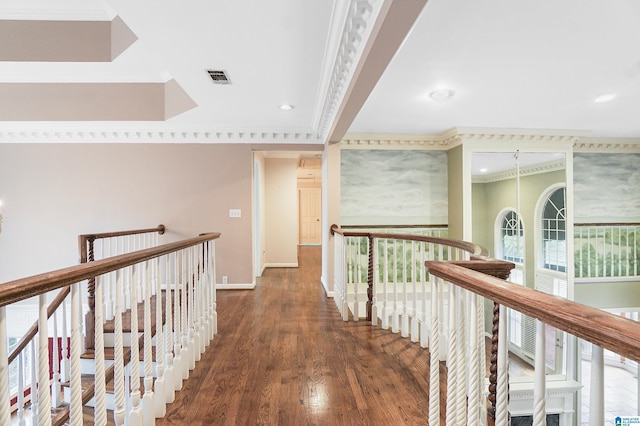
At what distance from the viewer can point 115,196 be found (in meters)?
4.55

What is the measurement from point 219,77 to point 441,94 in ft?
7.23

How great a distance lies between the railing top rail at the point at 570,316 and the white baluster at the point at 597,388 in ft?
0.14

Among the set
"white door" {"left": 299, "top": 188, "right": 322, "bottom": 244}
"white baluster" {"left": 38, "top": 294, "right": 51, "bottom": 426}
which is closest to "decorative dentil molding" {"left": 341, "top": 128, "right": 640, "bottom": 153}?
"white baluster" {"left": 38, "top": 294, "right": 51, "bottom": 426}

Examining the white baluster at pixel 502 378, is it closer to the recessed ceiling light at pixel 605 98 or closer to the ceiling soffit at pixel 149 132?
the ceiling soffit at pixel 149 132

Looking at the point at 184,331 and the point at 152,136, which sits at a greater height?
the point at 152,136

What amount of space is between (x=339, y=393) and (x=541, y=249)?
13.2 ft

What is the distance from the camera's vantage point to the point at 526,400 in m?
3.19

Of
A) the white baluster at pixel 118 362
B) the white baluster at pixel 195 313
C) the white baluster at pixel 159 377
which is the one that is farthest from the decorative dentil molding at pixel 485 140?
the white baluster at pixel 118 362

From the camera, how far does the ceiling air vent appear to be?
9.10 ft

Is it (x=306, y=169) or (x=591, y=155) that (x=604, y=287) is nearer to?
(x=591, y=155)

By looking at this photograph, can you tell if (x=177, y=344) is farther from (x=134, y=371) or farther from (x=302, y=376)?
(x=302, y=376)

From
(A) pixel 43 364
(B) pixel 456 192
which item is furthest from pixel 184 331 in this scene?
(B) pixel 456 192

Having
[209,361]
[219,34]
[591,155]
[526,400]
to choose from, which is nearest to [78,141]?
[219,34]

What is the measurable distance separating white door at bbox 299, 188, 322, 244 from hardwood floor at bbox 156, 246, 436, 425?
23.6 feet
